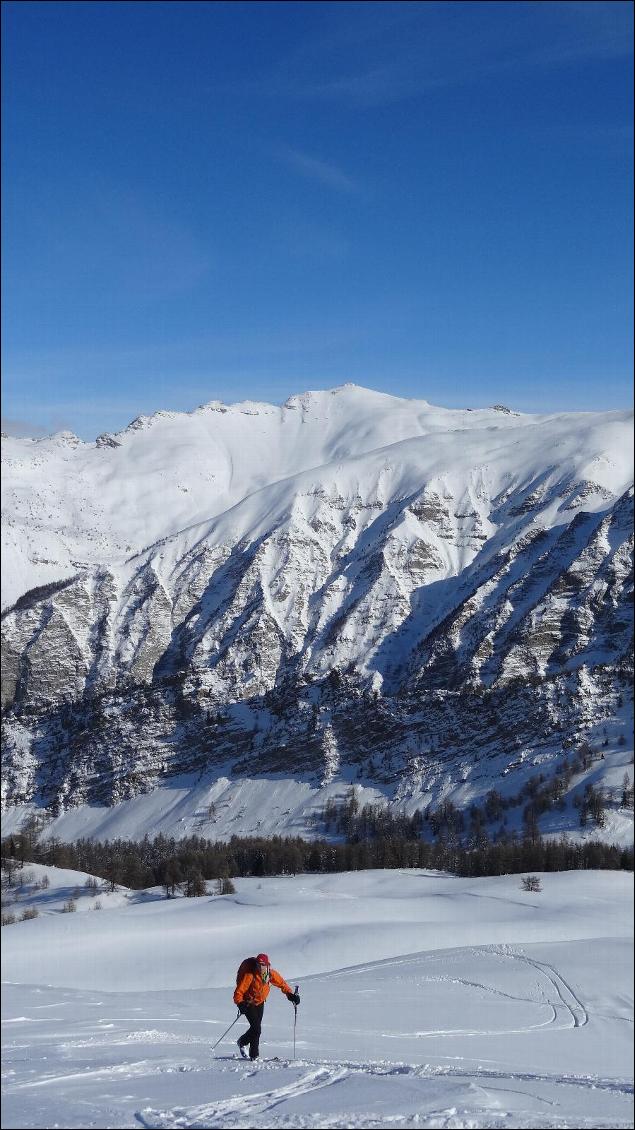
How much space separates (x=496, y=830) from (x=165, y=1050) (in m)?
131

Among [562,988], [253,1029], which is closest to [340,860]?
[562,988]

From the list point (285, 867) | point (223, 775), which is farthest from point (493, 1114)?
point (223, 775)

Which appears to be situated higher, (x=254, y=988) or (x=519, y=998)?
(x=254, y=988)

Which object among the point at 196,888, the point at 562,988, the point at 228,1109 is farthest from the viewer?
the point at 196,888

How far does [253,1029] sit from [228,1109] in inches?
62.2

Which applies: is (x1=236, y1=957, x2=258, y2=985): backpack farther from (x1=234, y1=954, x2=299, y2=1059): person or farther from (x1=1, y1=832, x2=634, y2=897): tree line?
(x1=1, y1=832, x2=634, y2=897): tree line

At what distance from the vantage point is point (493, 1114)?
815 centimetres

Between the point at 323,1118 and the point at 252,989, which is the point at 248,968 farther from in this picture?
the point at 323,1118

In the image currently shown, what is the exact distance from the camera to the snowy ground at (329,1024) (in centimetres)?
806

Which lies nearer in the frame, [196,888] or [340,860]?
[196,888]

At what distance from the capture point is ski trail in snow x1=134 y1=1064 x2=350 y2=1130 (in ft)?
24.2

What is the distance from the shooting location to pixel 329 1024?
12945mm

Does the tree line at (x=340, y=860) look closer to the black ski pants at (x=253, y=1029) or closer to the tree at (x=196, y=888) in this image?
the tree at (x=196, y=888)

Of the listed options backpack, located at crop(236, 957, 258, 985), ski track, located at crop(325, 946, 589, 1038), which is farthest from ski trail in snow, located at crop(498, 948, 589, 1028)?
backpack, located at crop(236, 957, 258, 985)
